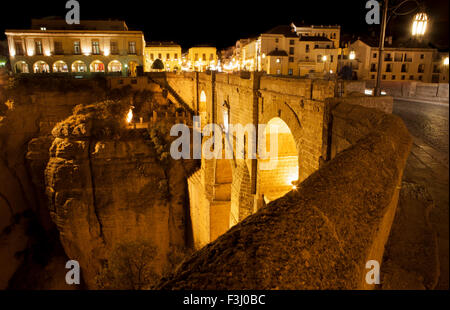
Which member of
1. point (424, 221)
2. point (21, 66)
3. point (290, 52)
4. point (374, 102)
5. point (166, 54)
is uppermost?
point (166, 54)

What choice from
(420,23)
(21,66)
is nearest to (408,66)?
(420,23)

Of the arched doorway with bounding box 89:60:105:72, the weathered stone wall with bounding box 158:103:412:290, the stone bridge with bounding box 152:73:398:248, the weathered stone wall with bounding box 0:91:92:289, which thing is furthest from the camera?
the arched doorway with bounding box 89:60:105:72

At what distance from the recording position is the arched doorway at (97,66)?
36344 millimetres

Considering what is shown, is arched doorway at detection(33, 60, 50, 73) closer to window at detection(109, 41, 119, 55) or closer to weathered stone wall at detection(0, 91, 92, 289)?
window at detection(109, 41, 119, 55)

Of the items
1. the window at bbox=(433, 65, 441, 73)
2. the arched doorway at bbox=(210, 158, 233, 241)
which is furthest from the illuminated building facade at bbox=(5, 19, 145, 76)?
the window at bbox=(433, 65, 441, 73)

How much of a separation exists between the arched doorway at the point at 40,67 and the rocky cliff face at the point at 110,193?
54.2 feet

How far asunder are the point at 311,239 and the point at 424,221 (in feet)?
5.84

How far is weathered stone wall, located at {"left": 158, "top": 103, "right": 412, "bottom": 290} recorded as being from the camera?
2.44m

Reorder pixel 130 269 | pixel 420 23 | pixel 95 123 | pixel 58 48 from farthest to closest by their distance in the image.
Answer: pixel 58 48 < pixel 95 123 < pixel 130 269 < pixel 420 23

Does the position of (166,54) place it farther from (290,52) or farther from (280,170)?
(280,170)

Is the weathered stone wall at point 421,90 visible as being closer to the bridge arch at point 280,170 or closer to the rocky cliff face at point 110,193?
the bridge arch at point 280,170

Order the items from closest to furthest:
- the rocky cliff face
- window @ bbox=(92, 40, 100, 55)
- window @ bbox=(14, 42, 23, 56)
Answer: the rocky cliff face, window @ bbox=(14, 42, 23, 56), window @ bbox=(92, 40, 100, 55)

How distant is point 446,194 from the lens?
3.59 meters

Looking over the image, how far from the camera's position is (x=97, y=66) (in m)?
37.4
